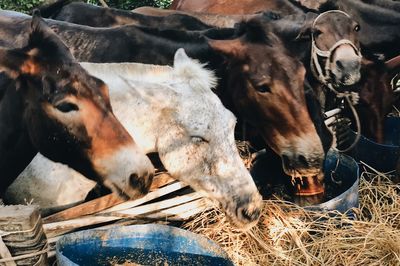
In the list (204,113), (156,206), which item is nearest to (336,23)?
(204,113)

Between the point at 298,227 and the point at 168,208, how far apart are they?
30.7 inches

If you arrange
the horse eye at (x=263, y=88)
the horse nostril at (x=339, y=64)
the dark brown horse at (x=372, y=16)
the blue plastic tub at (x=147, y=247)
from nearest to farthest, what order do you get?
1. the blue plastic tub at (x=147, y=247)
2. the horse eye at (x=263, y=88)
3. the horse nostril at (x=339, y=64)
4. the dark brown horse at (x=372, y=16)

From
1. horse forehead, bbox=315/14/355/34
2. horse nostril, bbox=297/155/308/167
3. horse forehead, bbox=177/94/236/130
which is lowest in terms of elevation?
horse nostril, bbox=297/155/308/167

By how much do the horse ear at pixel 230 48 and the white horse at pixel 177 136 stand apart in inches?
22.0

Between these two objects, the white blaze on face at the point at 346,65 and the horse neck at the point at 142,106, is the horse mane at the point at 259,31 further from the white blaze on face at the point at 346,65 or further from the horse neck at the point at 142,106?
the horse neck at the point at 142,106

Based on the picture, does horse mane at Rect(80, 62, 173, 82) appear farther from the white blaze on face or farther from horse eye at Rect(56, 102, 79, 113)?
the white blaze on face

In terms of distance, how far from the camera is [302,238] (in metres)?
3.00

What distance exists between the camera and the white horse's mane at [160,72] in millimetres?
2678

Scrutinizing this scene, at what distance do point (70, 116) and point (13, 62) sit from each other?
0.37m

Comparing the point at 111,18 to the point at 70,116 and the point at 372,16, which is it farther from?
the point at 372,16

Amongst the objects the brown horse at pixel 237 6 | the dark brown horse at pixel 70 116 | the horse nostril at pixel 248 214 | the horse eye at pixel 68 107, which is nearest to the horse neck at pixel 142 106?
the dark brown horse at pixel 70 116

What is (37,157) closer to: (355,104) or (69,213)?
(69,213)

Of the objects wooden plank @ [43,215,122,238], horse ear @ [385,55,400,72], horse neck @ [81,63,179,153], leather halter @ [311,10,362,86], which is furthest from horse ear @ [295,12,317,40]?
wooden plank @ [43,215,122,238]

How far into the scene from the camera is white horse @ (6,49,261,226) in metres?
2.51
